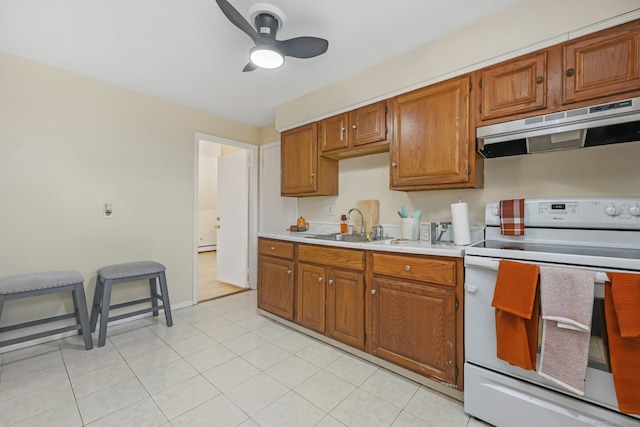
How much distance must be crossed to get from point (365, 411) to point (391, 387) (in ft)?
0.99

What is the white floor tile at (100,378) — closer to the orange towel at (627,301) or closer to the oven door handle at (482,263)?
the oven door handle at (482,263)

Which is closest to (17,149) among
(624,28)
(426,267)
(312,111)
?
(312,111)

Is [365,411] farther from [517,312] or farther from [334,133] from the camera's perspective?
[334,133]

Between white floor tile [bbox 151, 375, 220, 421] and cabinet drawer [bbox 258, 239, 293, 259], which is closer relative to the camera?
white floor tile [bbox 151, 375, 220, 421]

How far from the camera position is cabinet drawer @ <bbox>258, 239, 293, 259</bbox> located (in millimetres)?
2615

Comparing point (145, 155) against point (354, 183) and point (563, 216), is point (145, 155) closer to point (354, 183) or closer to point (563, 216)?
point (354, 183)

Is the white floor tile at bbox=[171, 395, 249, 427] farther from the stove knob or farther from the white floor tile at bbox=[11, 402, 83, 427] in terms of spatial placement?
the stove knob

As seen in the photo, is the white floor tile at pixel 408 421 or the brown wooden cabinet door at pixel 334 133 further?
the brown wooden cabinet door at pixel 334 133

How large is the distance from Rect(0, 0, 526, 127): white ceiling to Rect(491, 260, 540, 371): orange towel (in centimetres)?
162

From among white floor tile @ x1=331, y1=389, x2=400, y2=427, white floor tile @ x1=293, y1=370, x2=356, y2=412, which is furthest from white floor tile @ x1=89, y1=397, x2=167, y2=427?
white floor tile @ x1=331, y1=389, x2=400, y2=427

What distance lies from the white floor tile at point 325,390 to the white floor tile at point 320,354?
17cm

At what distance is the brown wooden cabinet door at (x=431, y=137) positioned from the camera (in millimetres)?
1885

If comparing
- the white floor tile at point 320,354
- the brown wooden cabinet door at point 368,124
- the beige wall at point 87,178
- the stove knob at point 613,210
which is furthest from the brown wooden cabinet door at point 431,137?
the beige wall at point 87,178

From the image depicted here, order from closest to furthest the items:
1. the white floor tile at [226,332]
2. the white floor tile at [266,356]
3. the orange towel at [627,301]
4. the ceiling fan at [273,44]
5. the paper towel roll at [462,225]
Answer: the orange towel at [627,301]
the ceiling fan at [273,44]
the paper towel roll at [462,225]
the white floor tile at [266,356]
the white floor tile at [226,332]
